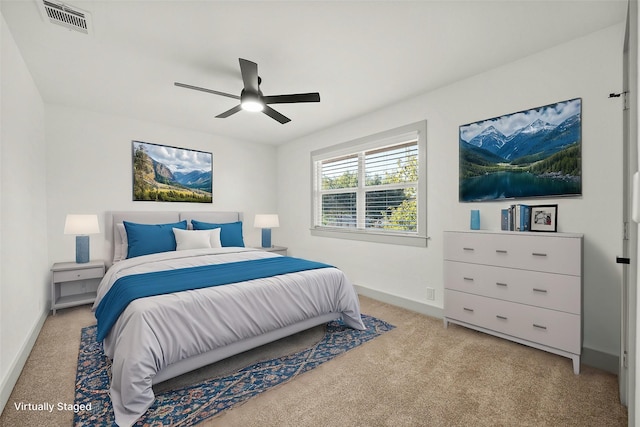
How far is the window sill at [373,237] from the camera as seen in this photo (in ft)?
11.3

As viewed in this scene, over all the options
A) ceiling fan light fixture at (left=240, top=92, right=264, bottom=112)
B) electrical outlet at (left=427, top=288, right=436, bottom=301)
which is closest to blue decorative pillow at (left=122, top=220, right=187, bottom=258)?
ceiling fan light fixture at (left=240, top=92, right=264, bottom=112)

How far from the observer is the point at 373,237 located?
3955mm

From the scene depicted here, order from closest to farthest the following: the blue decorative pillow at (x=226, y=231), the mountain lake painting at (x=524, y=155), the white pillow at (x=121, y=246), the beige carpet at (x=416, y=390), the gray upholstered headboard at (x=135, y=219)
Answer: the beige carpet at (x=416, y=390) < the mountain lake painting at (x=524, y=155) < the white pillow at (x=121, y=246) < the gray upholstered headboard at (x=135, y=219) < the blue decorative pillow at (x=226, y=231)

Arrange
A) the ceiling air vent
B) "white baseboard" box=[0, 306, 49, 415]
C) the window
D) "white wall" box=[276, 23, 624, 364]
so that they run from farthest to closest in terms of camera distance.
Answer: the window < "white wall" box=[276, 23, 624, 364] < the ceiling air vent < "white baseboard" box=[0, 306, 49, 415]

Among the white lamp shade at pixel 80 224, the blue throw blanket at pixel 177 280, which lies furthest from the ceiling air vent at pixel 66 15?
the white lamp shade at pixel 80 224

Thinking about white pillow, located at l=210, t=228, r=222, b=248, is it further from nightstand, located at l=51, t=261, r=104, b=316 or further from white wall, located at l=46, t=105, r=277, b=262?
nightstand, located at l=51, t=261, r=104, b=316

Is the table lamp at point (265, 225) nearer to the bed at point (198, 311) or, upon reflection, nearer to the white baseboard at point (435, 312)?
the bed at point (198, 311)

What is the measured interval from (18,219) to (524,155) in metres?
4.20

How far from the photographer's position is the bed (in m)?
1.75

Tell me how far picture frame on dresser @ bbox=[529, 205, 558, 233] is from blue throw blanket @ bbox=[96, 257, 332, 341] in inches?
77.1

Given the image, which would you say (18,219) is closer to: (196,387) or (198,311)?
(198,311)

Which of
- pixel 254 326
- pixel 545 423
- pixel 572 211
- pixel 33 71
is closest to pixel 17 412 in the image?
pixel 254 326

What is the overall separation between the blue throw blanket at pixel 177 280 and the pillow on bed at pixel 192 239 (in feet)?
3.53

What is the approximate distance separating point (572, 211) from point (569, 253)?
0.41m
